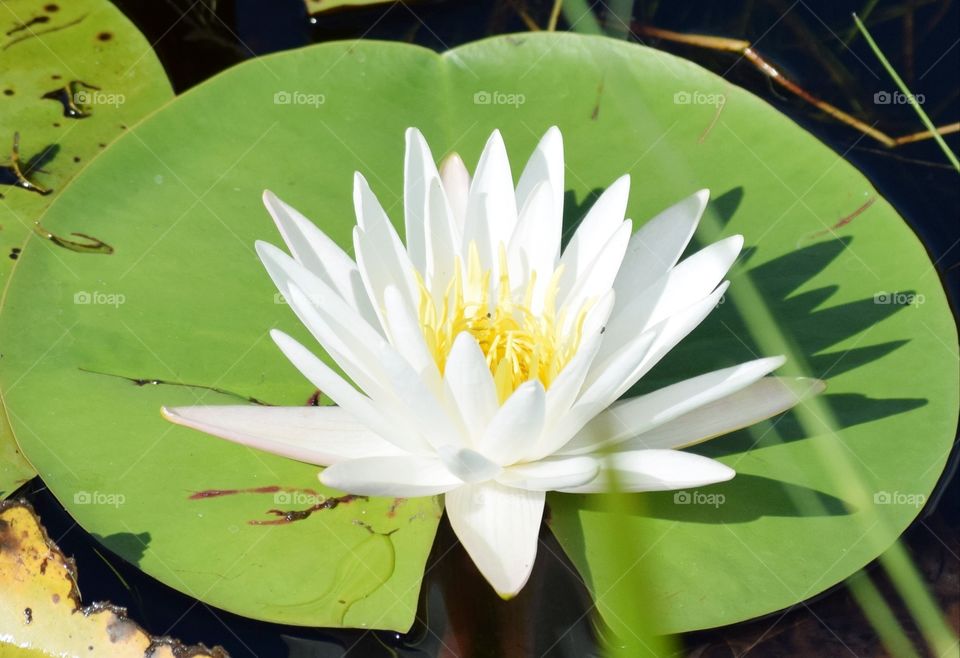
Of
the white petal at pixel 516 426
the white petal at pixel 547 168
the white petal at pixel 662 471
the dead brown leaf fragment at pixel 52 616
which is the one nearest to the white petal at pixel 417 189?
the white petal at pixel 547 168

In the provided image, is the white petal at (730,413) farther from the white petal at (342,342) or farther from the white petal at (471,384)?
the white petal at (342,342)

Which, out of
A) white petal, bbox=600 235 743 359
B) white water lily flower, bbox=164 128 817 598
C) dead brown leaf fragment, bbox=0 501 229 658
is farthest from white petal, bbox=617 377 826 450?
dead brown leaf fragment, bbox=0 501 229 658

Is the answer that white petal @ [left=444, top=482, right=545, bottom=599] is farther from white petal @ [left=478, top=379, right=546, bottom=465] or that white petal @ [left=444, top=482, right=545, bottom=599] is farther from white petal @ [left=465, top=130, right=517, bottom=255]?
white petal @ [left=465, top=130, right=517, bottom=255]

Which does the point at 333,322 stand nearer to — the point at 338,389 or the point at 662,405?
the point at 338,389

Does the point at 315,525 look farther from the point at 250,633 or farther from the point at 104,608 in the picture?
the point at 104,608

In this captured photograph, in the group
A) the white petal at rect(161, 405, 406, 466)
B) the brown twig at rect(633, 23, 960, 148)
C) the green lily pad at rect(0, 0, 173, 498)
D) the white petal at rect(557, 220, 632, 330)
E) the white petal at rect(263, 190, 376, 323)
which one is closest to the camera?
the white petal at rect(161, 405, 406, 466)

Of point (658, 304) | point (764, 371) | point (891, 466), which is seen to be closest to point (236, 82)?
point (658, 304)
